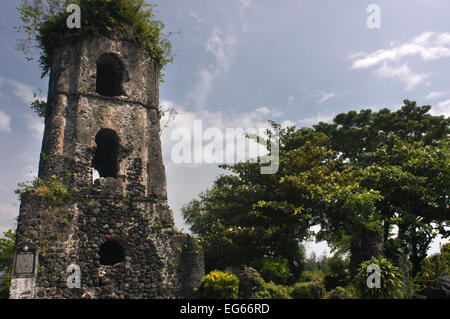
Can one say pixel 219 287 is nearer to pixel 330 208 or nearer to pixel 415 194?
pixel 330 208

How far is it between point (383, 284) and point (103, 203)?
324 inches

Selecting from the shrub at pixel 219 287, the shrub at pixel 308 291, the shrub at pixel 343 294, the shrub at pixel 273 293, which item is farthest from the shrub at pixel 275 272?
the shrub at pixel 343 294

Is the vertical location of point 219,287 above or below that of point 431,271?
below

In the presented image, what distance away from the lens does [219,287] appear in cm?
977

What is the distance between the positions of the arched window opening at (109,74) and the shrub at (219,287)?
7161 mm

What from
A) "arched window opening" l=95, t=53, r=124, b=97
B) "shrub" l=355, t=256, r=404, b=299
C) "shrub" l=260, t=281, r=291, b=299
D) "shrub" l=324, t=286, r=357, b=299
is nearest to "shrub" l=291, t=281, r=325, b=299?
"shrub" l=260, t=281, r=291, b=299

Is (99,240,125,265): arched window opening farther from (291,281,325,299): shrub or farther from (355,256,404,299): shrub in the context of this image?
(355,256,404,299): shrub

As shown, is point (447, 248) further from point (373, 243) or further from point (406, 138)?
point (406, 138)

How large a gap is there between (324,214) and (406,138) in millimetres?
7931

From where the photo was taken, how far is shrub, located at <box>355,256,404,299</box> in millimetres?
→ 8820

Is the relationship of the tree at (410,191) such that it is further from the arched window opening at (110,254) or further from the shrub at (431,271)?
the arched window opening at (110,254)

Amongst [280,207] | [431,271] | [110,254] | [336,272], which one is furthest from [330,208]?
[110,254]

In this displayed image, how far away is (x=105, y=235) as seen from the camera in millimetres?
10297

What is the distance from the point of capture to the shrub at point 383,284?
28.9ft
